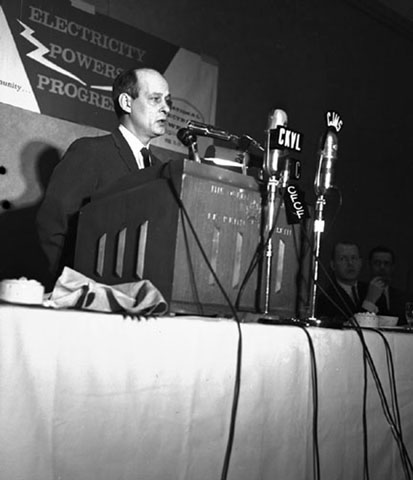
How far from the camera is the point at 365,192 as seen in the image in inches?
178

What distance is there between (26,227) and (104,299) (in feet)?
6.28

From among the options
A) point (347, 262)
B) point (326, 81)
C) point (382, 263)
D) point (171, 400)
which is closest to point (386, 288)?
point (382, 263)

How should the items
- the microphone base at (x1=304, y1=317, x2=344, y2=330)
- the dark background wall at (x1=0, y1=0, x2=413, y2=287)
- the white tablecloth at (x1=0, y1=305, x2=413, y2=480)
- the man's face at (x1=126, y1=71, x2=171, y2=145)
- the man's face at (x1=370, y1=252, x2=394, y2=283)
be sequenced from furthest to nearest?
1. the man's face at (x1=370, y1=252, x2=394, y2=283)
2. the dark background wall at (x1=0, y1=0, x2=413, y2=287)
3. the man's face at (x1=126, y1=71, x2=171, y2=145)
4. the microphone base at (x1=304, y1=317, x2=344, y2=330)
5. the white tablecloth at (x1=0, y1=305, x2=413, y2=480)

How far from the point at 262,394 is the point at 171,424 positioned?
0.18 metres

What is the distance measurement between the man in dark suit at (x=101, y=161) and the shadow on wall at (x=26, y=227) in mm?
658

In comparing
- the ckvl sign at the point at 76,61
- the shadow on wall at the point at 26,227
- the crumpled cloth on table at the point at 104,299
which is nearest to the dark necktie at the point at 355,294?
the ckvl sign at the point at 76,61

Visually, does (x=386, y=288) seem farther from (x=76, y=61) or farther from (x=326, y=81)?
A: (x=76, y=61)

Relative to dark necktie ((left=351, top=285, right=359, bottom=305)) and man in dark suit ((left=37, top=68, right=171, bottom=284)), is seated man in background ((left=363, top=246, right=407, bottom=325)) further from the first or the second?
man in dark suit ((left=37, top=68, right=171, bottom=284))

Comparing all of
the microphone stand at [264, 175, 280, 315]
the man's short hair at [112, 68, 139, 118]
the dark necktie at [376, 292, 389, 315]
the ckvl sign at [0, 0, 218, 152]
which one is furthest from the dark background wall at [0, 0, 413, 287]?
the microphone stand at [264, 175, 280, 315]

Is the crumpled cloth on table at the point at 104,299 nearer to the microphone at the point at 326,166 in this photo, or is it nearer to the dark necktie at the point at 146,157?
the microphone at the point at 326,166

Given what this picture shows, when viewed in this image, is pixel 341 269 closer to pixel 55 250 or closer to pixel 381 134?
pixel 381 134

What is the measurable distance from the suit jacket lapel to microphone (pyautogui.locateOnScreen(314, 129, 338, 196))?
2.98 feet

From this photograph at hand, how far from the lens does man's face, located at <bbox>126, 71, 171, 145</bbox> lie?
2270mm

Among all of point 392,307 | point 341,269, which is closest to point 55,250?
point 341,269
